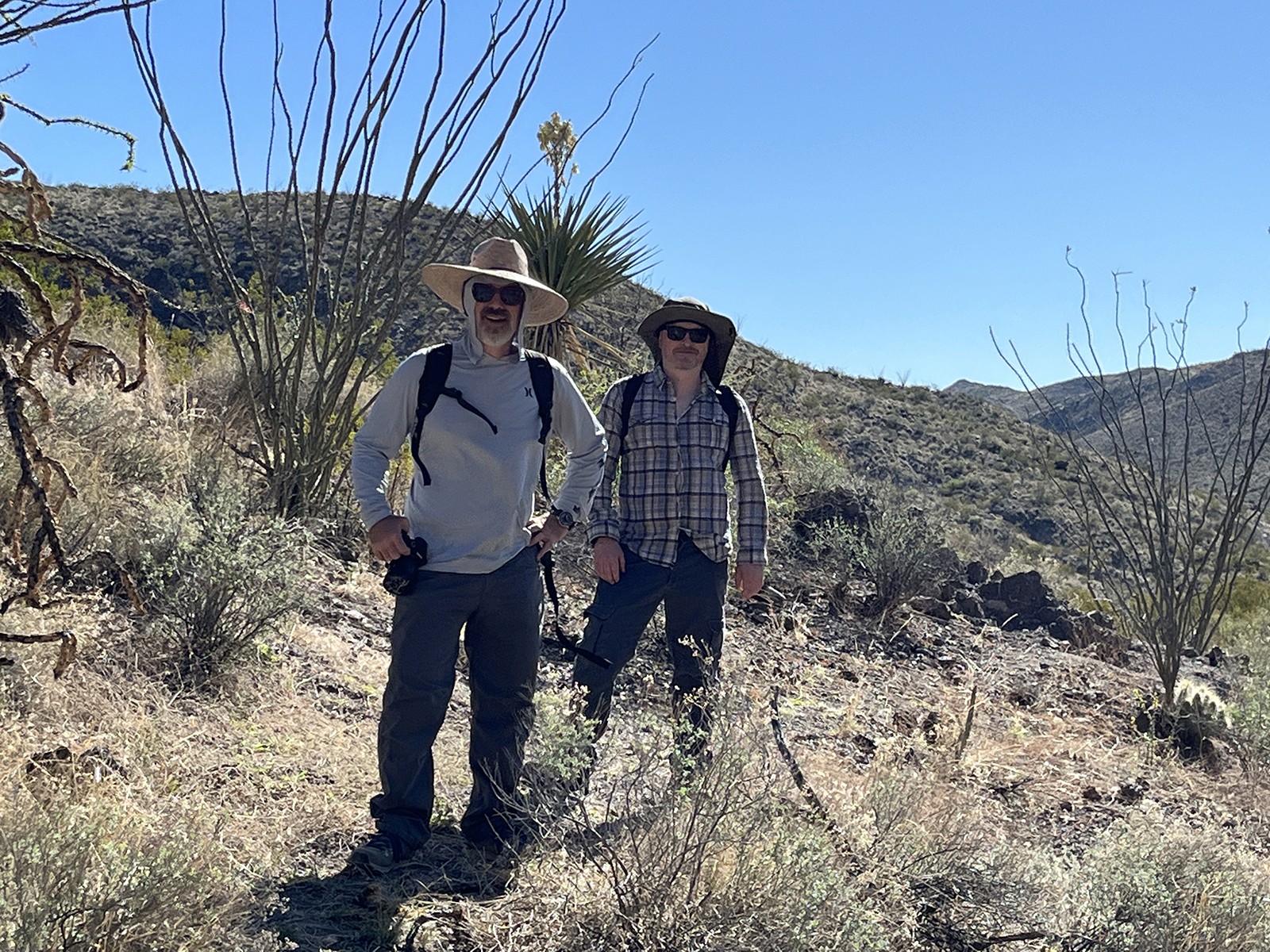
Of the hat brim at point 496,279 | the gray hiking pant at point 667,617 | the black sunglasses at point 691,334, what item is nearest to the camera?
the hat brim at point 496,279

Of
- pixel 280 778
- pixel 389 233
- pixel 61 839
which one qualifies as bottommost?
pixel 280 778

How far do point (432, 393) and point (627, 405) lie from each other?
3.62 feet

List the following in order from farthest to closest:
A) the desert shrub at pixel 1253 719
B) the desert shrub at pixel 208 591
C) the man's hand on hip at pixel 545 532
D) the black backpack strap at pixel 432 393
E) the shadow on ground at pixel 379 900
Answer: the desert shrub at pixel 1253 719, the desert shrub at pixel 208 591, the man's hand on hip at pixel 545 532, the black backpack strap at pixel 432 393, the shadow on ground at pixel 379 900

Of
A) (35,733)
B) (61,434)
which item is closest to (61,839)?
(35,733)

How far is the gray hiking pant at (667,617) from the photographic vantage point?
3.78 m

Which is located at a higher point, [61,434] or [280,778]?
[61,434]

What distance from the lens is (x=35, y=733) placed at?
3.31 m

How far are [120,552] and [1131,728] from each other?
5.91 meters

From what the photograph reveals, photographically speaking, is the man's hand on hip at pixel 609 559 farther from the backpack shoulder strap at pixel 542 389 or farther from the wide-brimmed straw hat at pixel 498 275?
the wide-brimmed straw hat at pixel 498 275

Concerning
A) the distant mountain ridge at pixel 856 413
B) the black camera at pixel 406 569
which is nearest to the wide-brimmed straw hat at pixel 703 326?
the black camera at pixel 406 569

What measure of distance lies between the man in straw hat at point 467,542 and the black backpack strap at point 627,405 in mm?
723

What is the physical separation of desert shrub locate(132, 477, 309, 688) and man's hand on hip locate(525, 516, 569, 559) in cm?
175

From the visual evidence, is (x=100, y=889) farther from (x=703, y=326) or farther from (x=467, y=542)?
(x=703, y=326)

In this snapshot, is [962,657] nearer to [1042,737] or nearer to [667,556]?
[1042,737]
